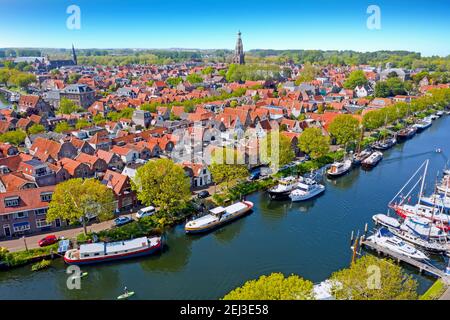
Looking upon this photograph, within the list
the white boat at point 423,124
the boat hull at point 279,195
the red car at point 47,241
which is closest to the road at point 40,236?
the red car at point 47,241

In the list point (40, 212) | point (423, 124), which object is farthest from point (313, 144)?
point (423, 124)

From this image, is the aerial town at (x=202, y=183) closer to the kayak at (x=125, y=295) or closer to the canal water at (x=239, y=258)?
the kayak at (x=125, y=295)

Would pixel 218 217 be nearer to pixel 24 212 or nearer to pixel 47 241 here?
pixel 47 241

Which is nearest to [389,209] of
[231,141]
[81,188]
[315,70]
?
[231,141]

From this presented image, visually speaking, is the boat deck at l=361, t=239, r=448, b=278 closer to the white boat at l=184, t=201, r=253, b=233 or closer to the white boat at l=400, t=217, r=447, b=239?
the white boat at l=400, t=217, r=447, b=239

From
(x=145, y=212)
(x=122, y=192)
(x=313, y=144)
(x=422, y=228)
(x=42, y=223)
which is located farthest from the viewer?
(x=313, y=144)

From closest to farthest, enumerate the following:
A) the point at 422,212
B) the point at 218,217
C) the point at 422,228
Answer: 1. the point at 422,228
2. the point at 218,217
3. the point at 422,212
